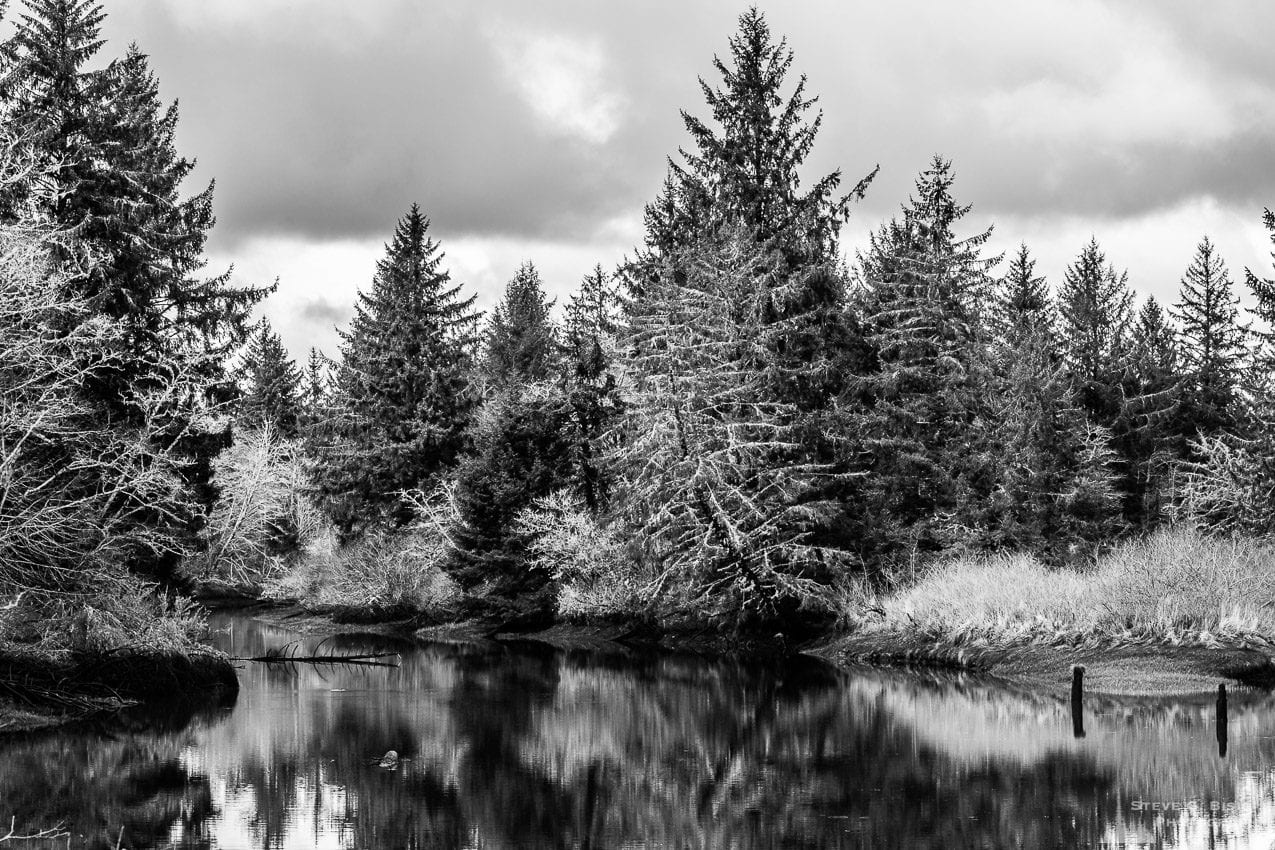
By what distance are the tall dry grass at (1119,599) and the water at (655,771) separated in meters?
3.48

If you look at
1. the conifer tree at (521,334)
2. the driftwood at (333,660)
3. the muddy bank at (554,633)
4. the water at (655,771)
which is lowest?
the water at (655,771)

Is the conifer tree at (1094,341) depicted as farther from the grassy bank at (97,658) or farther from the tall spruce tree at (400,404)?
the grassy bank at (97,658)

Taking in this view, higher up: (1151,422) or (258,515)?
(1151,422)

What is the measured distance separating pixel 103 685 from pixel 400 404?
28818 millimetres

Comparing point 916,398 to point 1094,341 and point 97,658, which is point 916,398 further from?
point 97,658

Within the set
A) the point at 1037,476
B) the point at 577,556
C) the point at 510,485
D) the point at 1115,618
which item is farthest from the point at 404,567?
the point at 1115,618

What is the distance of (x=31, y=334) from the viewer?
991 inches

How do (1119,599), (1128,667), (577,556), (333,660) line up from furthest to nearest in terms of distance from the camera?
(577,556)
(333,660)
(1119,599)
(1128,667)

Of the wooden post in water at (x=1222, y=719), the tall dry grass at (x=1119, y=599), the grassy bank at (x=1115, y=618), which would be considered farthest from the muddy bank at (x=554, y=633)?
the wooden post in water at (x=1222, y=719)

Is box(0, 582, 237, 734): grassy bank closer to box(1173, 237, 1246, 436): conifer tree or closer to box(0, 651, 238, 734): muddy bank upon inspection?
box(0, 651, 238, 734): muddy bank

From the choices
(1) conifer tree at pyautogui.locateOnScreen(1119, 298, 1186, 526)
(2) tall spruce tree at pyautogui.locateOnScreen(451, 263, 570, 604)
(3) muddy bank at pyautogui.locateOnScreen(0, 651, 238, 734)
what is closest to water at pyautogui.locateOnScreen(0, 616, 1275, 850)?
(3) muddy bank at pyautogui.locateOnScreen(0, 651, 238, 734)

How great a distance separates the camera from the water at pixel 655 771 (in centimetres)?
1906

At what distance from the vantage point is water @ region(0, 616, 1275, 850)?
1906 centimetres

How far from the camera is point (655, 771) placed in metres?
24.1
